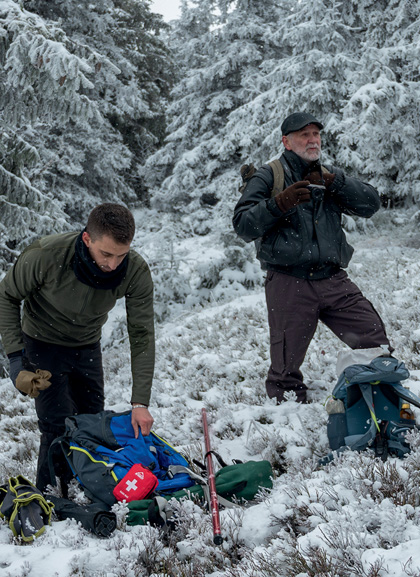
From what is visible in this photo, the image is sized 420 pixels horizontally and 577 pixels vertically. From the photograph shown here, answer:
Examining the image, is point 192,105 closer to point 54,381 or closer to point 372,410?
point 54,381

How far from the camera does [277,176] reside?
14.8ft

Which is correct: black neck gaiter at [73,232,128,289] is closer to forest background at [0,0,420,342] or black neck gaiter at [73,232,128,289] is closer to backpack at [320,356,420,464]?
backpack at [320,356,420,464]

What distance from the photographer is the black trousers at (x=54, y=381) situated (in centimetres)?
405

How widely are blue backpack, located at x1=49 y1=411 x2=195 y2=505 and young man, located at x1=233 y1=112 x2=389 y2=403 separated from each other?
156cm

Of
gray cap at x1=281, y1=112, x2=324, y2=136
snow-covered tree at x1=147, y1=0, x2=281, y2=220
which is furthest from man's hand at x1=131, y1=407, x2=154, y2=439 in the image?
snow-covered tree at x1=147, y1=0, x2=281, y2=220

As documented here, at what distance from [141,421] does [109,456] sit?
1.12ft

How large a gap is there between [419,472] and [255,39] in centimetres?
2306

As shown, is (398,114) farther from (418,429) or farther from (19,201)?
(418,429)

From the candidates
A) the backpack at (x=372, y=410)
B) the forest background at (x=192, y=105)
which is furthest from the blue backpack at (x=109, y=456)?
the forest background at (x=192, y=105)

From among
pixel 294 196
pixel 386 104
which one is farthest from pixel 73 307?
pixel 386 104

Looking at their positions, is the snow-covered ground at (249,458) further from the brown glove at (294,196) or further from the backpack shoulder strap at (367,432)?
the brown glove at (294,196)

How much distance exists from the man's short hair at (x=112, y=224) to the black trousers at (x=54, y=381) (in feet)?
3.94

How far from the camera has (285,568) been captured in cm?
233

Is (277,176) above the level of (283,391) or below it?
above
